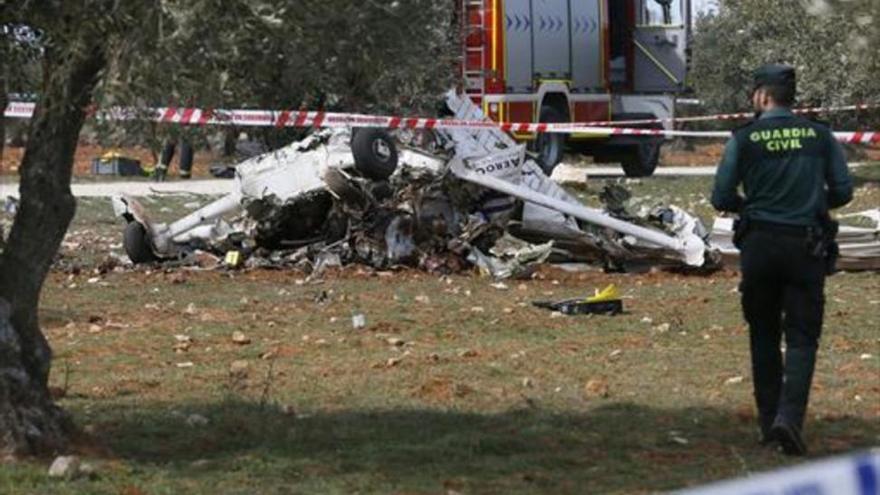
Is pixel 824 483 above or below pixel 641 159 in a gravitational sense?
above

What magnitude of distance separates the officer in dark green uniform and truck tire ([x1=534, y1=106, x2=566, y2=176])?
73.9ft

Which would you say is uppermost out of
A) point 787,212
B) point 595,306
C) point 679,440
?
point 787,212

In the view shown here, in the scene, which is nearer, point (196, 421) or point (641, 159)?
point (196, 421)

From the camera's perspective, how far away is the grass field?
7375mm

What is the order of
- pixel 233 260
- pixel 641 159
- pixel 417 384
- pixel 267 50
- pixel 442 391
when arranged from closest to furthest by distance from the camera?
1. pixel 267 50
2. pixel 442 391
3. pixel 417 384
4. pixel 233 260
5. pixel 641 159

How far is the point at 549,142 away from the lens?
31.8 meters

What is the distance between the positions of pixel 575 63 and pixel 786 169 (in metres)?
24.2

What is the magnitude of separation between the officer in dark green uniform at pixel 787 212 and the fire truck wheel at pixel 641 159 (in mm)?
27398

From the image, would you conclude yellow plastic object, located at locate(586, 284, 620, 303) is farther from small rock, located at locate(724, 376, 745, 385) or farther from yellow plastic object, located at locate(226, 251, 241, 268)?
yellow plastic object, located at locate(226, 251, 241, 268)

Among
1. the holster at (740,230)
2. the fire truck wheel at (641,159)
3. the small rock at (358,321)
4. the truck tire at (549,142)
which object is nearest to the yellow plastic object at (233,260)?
the small rock at (358,321)

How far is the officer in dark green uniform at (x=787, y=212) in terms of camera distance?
25.4 feet

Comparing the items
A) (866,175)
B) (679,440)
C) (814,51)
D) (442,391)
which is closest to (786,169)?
(679,440)

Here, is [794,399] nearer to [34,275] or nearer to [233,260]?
[34,275]

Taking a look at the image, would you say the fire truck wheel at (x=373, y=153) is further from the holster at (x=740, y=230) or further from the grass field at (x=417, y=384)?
the holster at (x=740, y=230)
